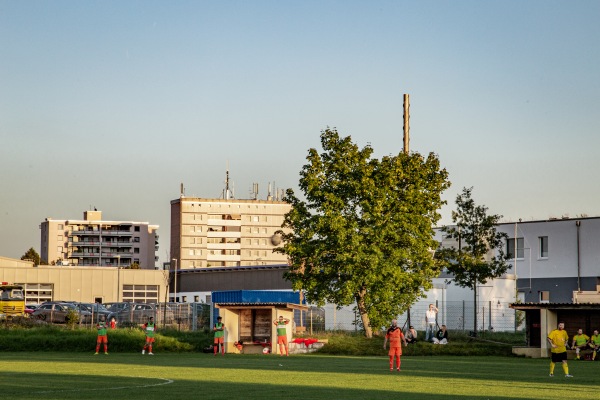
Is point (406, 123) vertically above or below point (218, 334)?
above

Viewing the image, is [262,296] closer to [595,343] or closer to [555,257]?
[595,343]

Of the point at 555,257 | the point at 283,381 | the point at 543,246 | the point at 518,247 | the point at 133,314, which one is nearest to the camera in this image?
the point at 283,381

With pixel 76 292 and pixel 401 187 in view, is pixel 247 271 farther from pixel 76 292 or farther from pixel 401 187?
pixel 401 187

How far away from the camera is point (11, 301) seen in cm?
7256

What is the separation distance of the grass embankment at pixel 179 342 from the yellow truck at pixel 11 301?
34.0ft

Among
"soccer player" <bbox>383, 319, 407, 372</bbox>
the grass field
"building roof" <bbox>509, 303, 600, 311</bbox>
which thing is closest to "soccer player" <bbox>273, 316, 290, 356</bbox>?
the grass field

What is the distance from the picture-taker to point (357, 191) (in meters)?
59.2

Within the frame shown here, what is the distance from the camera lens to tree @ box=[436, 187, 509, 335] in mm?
61528

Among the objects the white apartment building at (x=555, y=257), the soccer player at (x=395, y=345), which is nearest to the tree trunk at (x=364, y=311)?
the soccer player at (x=395, y=345)

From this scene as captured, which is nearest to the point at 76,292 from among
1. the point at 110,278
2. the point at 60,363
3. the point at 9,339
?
the point at 110,278

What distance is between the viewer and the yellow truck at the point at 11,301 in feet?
237

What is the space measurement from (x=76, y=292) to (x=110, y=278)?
18.1ft

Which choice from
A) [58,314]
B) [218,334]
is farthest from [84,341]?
[58,314]

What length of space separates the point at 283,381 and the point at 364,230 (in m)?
29.5
